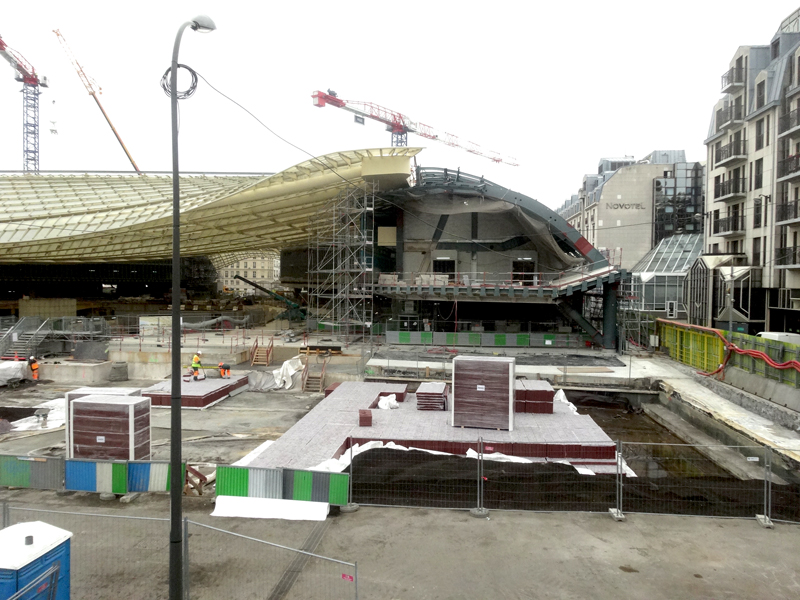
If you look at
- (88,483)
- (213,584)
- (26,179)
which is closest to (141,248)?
(26,179)

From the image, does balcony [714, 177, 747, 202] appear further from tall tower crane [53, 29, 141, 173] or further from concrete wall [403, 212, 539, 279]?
tall tower crane [53, 29, 141, 173]

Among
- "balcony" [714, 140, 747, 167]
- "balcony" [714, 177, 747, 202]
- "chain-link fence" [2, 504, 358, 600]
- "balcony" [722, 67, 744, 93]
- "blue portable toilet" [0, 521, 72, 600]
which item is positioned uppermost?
"balcony" [722, 67, 744, 93]

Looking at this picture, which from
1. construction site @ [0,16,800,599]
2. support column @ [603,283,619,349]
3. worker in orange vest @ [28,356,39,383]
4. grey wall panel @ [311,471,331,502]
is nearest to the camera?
construction site @ [0,16,800,599]

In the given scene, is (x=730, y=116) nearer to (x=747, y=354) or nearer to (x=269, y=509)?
(x=747, y=354)

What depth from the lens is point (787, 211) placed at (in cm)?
2892

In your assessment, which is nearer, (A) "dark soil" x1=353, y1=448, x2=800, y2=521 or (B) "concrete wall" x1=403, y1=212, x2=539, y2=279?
(A) "dark soil" x1=353, y1=448, x2=800, y2=521

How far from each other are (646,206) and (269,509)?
61.6 metres

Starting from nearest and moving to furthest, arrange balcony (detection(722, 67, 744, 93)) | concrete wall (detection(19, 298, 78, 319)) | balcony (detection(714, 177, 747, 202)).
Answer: balcony (detection(714, 177, 747, 202)) → balcony (detection(722, 67, 744, 93)) → concrete wall (detection(19, 298, 78, 319))

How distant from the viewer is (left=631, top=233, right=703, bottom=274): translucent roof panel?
4541cm

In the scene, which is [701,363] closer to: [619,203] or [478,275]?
[478,275]

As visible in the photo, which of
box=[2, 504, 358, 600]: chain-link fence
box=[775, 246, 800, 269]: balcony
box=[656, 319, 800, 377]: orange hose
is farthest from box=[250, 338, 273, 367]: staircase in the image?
box=[775, 246, 800, 269]: balcony

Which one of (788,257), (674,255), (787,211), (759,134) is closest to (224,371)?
(788,257)

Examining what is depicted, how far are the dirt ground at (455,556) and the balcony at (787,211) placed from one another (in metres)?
24.0

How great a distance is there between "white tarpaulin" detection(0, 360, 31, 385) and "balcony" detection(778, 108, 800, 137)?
42363 millimetres
